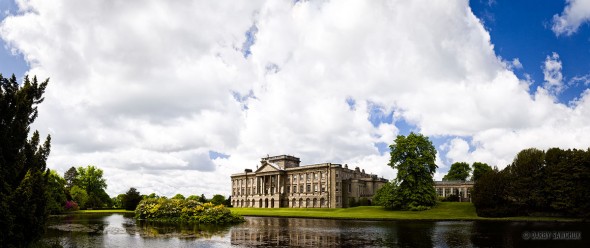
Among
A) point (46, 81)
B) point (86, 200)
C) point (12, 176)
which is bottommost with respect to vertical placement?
point (86, 200)

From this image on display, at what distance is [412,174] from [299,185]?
4060 centimetres

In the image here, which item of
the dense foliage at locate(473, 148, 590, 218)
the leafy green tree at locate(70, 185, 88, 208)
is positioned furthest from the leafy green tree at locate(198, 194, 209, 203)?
the dense foliage at locate(473, 148, 590, 218)

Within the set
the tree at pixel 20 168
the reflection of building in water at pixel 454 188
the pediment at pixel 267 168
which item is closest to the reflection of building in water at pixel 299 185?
the pediment at pixel 267 168

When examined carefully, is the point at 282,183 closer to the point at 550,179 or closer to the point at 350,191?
the point at 350,191

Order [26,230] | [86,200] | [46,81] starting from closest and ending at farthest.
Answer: [26,230]
[46,81]
[86,200]

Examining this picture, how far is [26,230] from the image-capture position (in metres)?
14.8

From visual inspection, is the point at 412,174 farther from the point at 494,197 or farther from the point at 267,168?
the point at 267,168

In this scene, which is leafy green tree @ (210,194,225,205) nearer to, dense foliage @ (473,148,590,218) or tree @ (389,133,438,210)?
tree @ (389,133,438,210)

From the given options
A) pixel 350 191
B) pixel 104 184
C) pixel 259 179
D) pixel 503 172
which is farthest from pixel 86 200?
pixel 503 172

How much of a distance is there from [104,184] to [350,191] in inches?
2487

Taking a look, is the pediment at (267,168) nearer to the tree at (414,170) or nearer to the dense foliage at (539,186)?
the tree at (414,170)

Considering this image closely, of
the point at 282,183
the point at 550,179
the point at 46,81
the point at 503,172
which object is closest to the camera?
the point at 46,81

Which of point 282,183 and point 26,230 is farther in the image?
point 282,183

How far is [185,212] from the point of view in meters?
49.2
